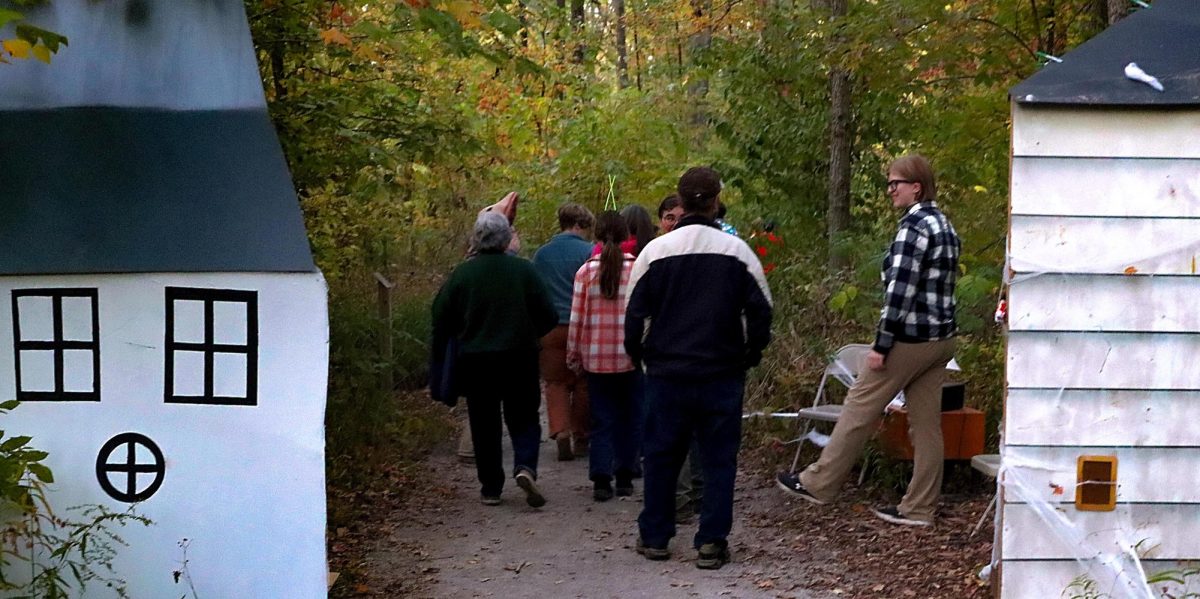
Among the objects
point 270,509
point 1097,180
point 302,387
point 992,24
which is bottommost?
point 270,509

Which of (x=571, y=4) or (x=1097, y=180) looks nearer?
(x=1097, y=180)

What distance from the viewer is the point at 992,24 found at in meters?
9.45

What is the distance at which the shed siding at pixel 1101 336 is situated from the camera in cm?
516

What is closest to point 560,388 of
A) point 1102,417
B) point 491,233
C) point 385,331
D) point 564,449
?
point 564,449

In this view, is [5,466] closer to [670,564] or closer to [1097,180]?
[670,564]

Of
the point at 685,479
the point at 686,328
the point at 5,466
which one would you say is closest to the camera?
the point at 5,466

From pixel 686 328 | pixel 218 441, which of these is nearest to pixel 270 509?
pixel 218 441

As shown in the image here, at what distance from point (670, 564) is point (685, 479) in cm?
110

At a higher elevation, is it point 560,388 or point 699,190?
point 699,190

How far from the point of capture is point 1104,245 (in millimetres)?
5246

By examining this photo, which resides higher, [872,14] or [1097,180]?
[872,14]

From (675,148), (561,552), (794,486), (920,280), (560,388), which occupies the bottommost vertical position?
(561,552)

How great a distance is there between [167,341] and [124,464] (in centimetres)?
50

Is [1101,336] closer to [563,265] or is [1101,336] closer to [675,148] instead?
[563,265]
